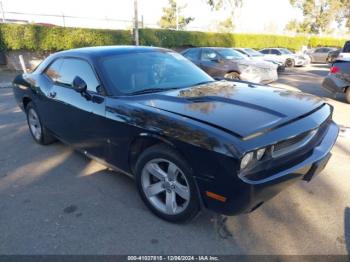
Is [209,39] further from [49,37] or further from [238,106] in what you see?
[238,106]

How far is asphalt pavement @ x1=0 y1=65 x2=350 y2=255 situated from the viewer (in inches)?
103

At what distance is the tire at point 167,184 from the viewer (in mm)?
2619

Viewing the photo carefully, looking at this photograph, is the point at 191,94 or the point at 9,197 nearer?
the point at 191,94

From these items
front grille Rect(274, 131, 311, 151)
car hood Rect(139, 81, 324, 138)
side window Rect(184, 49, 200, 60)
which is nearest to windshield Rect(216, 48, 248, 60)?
side window Rect(184, 49, 200, 60)

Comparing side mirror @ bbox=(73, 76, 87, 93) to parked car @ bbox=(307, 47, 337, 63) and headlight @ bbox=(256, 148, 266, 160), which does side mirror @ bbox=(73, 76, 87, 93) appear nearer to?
headlight @ bbox=(256, 148, 266, 160)

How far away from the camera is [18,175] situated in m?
4.04

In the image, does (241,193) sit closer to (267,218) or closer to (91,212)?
(267,218)

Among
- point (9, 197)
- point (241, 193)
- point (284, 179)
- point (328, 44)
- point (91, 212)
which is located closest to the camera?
point (241, 193)

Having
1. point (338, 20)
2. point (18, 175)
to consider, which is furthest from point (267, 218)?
point (338, 20)

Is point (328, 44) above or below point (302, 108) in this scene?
below

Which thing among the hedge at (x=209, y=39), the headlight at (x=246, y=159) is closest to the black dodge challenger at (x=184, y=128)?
the headlight at (x=246, y=159)

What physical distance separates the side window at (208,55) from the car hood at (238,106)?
7.57 meters

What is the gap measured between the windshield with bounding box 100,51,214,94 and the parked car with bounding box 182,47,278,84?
227 inches

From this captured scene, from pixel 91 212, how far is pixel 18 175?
59.3 inches
